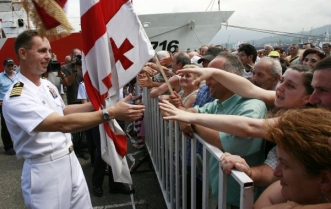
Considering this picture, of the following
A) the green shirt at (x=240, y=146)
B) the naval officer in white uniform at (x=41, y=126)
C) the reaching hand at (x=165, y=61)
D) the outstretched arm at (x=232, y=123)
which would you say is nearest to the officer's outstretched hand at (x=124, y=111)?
the naval officer in white uniform at (x=41, y=126)

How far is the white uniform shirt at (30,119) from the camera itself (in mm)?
1997

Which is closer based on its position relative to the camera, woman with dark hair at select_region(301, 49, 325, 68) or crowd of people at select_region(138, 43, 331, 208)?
crowd of people at select_region(138, 43, 331, 208)

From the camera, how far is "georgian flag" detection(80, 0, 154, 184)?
2.12m

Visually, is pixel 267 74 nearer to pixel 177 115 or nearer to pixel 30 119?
pixel 177 115

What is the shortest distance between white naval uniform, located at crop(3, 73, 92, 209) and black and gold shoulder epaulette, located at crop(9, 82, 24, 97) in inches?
0.8

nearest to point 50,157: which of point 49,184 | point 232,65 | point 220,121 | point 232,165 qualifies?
point 49,184

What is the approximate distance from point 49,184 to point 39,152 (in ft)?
0.85

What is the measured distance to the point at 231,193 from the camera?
176 cm

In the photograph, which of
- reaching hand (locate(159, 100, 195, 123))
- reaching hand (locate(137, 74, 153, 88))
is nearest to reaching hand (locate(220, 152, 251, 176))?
reaching hand (locate(159, 100, 195, 123))

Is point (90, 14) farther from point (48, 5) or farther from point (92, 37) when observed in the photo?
point (48, 5)

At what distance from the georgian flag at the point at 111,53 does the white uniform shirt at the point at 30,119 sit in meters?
0.35

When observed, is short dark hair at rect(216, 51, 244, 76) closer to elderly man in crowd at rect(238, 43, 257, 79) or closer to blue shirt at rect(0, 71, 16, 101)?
elderly man in crowd at rect(238, 43, 257, 79)

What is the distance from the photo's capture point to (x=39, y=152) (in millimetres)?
2143

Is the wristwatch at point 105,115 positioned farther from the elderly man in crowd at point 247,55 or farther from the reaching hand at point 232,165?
the elderly man in crowd at point 247,55
